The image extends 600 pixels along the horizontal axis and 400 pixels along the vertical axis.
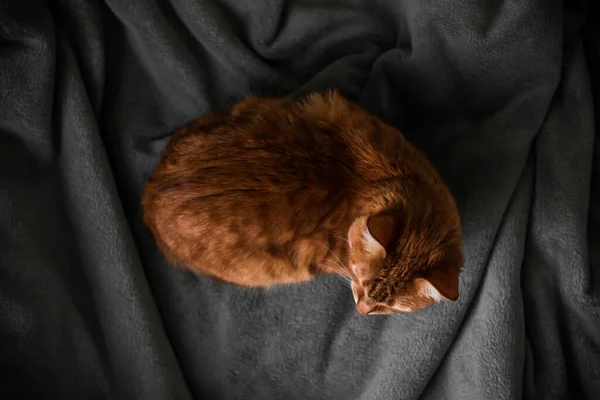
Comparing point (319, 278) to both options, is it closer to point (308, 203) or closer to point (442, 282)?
point (308, 203)

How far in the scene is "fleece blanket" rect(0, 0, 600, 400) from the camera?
132 centimetres

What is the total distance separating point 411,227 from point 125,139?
0.90 meters

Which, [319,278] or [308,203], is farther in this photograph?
[319,278]

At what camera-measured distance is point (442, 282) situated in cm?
97

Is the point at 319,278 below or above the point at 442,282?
below

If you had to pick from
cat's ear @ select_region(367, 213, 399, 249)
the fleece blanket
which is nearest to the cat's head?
cat's ear @ select_region(367, 213, 399, 249)

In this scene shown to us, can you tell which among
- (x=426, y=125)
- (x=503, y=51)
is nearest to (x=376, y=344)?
(x=426, y=125)

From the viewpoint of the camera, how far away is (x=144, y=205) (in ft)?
4.08

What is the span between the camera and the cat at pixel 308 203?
3.46 feet

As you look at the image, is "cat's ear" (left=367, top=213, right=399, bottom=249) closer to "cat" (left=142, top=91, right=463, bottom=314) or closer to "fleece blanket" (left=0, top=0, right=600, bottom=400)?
"cat" (left=142, top=91, right=463, bottom=314)

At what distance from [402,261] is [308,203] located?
24 cm

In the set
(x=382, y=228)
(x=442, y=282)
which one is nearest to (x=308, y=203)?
(x=382, y=228)

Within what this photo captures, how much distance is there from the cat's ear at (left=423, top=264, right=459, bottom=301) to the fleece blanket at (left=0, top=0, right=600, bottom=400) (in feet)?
1.09

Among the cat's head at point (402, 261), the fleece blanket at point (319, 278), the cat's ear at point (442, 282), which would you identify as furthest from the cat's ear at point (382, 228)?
the fleece blanket at point (319, 278)
